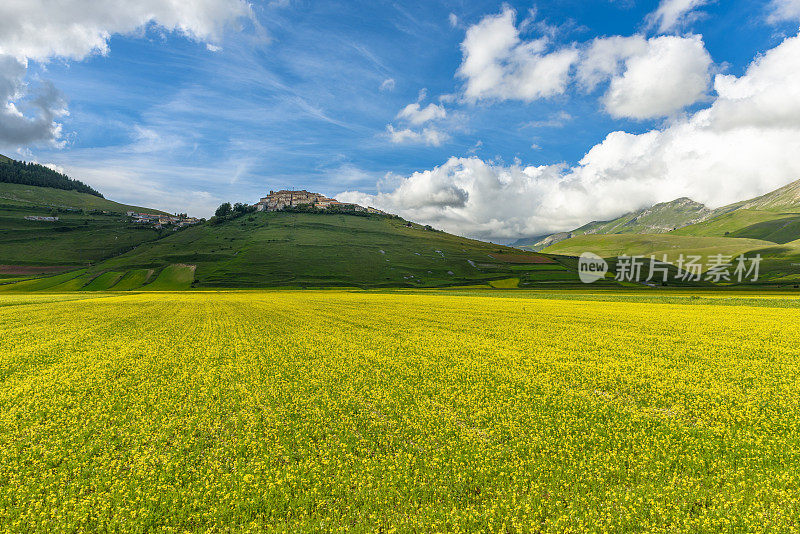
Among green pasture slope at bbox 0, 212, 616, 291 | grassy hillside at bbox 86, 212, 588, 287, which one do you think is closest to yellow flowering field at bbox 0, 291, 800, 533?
green pasture slope at bbox 0, 212, 616, 291

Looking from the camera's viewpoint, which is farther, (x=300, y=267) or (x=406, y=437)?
(x=300, y=267)

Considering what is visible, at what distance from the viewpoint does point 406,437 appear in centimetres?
1207

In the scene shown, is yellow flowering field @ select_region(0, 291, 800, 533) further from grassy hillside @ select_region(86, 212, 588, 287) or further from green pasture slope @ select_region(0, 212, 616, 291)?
grassy hillside @ select_region(86, 212, 588, 287)

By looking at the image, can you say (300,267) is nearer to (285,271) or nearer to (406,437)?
(285,271)

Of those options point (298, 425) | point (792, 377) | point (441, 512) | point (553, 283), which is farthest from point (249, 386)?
point (553, 283)

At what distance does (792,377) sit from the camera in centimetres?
1670

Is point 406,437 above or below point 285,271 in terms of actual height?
below

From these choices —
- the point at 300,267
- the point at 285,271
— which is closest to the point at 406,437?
the point at 285,271

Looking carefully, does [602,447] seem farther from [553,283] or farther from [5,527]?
[553,283]

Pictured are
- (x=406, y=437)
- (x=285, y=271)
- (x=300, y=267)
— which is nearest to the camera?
(x=406, y=437)

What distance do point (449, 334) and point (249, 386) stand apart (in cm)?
1786

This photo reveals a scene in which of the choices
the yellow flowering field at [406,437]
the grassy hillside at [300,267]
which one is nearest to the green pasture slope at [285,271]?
the grassy hillside at [300,267]

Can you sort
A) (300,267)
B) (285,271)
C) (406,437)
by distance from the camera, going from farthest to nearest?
(300,267)
(285,271)
(406,437)

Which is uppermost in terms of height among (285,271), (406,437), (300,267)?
(300,267)
